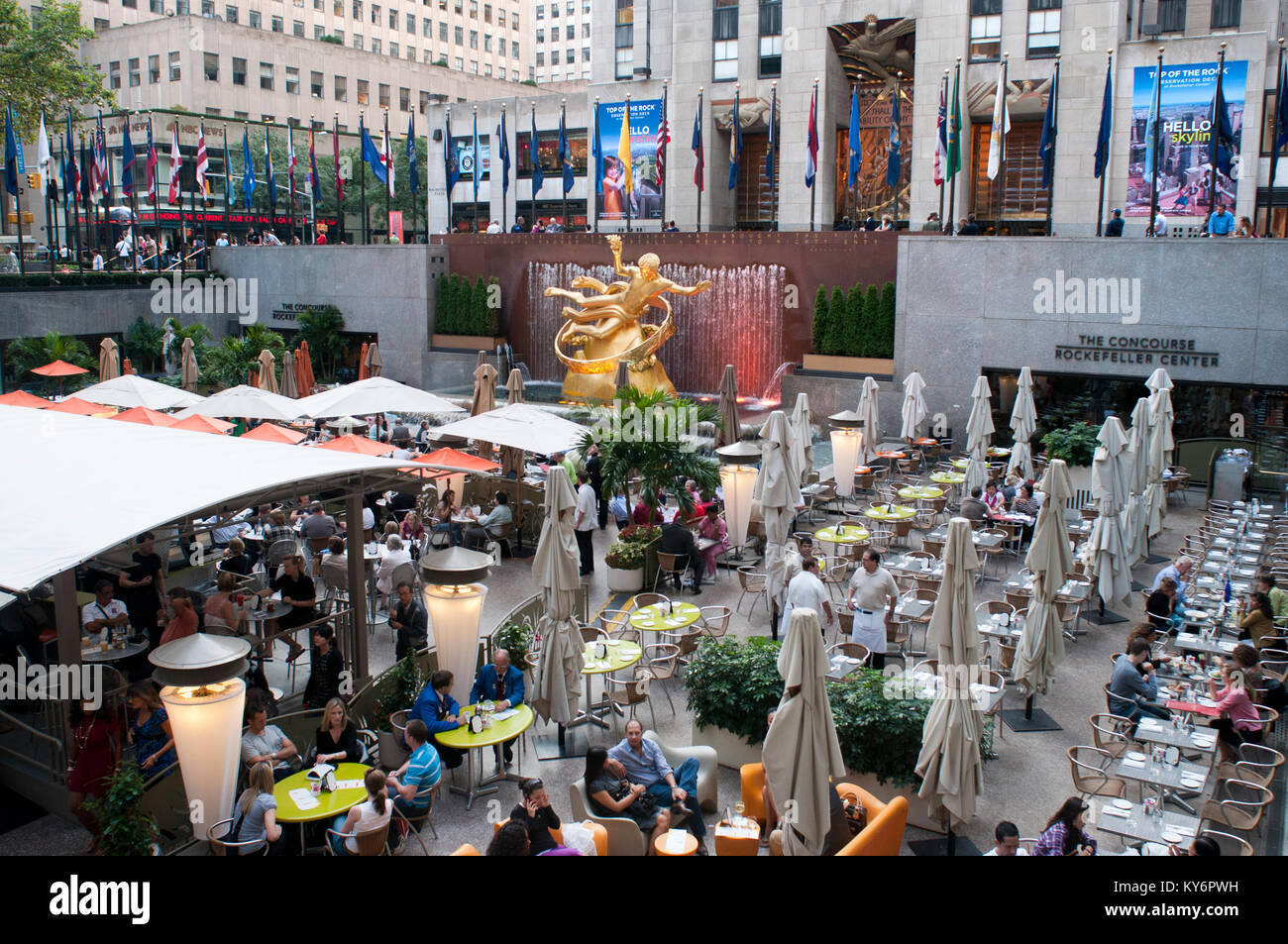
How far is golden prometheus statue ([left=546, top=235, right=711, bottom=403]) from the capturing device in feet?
93.5

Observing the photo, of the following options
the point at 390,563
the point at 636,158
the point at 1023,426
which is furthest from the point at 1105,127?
the point at 636,158

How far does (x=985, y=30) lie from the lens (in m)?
37.9

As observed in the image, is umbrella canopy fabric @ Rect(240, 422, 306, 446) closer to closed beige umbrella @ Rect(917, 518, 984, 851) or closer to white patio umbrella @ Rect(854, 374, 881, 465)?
white patio umbrella @ Rect(854, 374, 881, 465)

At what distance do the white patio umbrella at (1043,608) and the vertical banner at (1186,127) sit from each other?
27602 millimetres

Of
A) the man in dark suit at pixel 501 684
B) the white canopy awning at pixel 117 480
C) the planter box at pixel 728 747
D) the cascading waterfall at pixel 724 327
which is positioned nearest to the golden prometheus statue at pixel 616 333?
the cascading waterfall at pixel 724 327

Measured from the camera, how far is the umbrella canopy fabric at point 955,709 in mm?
9195

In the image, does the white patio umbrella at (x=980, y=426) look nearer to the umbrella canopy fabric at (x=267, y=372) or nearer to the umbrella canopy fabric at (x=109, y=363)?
the umbrella canopy fabric at (x=267, y=372)

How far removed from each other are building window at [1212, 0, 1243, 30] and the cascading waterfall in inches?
865

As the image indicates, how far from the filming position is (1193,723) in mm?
10836

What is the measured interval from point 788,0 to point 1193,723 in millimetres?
35675
